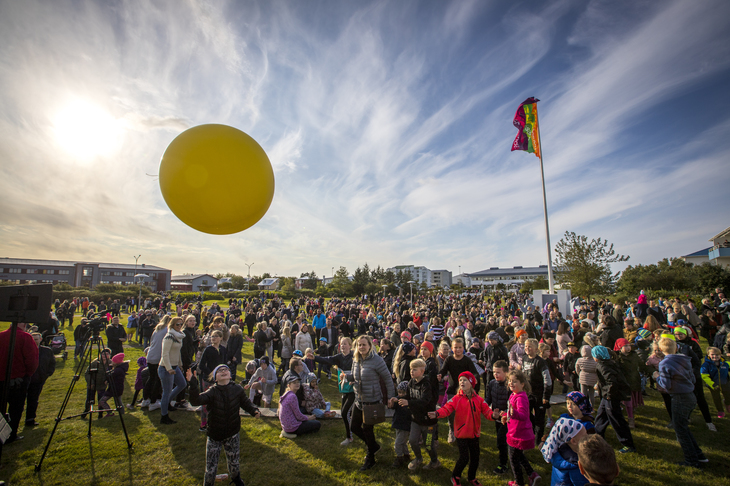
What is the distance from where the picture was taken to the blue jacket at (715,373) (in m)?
5.89

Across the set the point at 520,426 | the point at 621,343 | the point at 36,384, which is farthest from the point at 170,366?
the point at 621,343

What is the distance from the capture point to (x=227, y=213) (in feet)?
10.2

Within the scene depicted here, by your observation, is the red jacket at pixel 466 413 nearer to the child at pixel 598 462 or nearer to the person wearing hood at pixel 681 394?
the child at pixel 598 462

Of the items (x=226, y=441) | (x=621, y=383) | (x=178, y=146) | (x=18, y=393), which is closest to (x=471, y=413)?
(x=621, y=383)

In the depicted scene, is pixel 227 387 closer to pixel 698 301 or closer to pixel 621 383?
pixel 621 383

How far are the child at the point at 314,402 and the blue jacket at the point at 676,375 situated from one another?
5.61 m

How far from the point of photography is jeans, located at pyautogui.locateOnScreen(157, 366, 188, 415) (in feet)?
18.8

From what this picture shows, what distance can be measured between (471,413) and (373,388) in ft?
4.31

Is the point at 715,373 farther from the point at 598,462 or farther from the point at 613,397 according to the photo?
the point at 598,462

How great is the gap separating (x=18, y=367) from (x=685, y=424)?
10.00m

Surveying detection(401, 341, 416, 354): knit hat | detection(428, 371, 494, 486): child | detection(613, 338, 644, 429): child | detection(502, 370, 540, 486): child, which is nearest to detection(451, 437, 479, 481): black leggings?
detection(428, 371, 494, 486): child

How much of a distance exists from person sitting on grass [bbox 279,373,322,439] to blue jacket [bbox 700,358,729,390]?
7645 millimetres

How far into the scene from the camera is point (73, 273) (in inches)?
2330

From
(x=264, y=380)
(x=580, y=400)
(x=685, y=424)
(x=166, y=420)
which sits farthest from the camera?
(x=264, y=380)
